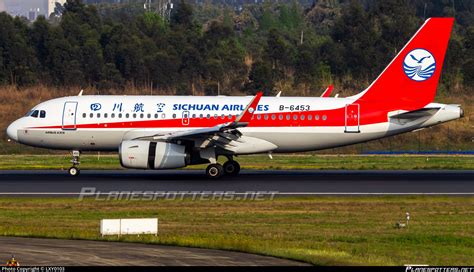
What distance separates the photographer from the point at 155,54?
90938 millimetres

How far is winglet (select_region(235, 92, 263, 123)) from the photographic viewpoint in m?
40.9

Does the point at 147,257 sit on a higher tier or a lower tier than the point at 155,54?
lower

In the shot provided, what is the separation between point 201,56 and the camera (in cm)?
9250

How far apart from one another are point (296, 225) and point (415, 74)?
18.4 meters

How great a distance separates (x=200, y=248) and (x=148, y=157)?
17656 mm

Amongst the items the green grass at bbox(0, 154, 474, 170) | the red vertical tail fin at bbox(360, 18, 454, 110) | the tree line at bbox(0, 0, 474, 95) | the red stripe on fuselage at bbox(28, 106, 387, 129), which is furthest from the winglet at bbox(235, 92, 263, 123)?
the tree line at bbox(0, 0, 474, 95)

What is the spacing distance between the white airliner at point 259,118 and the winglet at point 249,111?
1.72 m

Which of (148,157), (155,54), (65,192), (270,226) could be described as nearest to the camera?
(270,226)

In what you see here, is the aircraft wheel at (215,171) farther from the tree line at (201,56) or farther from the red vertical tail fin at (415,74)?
the tree line at (201,56)

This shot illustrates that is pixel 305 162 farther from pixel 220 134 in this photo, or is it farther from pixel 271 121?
pixel 220 134

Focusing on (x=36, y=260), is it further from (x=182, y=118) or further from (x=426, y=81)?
(x=426, y=81)

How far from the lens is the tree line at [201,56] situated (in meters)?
86.1

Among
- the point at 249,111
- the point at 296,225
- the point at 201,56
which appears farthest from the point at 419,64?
the point at 201,56

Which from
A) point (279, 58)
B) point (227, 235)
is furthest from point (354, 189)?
point (279, 58)
